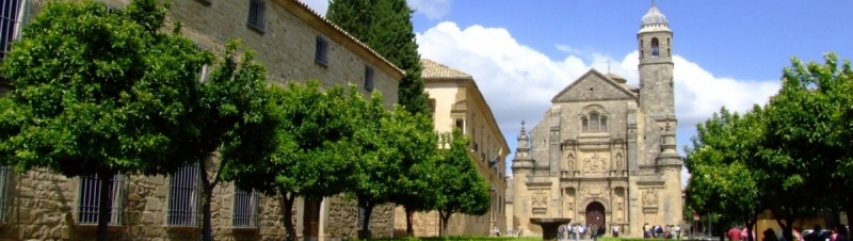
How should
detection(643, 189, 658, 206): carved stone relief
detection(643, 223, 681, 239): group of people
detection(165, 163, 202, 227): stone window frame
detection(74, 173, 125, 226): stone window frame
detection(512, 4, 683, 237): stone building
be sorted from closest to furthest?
detection(74, 173, 125, 226): stone window frame < detection(165, 163, 202, 227): stone window frame < detection(643, 223, 681, 239): group of people < detection(643, 189, 658, 206): carved stone relief < detection(512, 4, 683, 237): stone building

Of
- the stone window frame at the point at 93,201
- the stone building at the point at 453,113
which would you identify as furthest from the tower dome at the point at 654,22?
the stone window frame at the point at 93,201

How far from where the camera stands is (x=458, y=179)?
30.1 m

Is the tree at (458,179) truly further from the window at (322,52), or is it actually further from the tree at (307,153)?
the tree at (307,153)

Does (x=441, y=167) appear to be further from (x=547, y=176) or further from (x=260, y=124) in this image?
(x=547, y=176)

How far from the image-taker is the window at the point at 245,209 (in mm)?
20109

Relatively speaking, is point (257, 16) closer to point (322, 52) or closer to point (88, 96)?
point (322, 52)

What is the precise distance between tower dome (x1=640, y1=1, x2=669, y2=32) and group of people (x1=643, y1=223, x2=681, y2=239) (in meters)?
20.9

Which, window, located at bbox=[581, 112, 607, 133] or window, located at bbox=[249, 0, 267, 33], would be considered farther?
window, located at bbox=[581, 112, 607, 133]

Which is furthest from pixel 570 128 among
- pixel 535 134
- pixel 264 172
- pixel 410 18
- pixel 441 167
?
pixel 264 172

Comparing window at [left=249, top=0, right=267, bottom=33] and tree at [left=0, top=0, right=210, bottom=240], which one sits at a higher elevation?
window at [left=249, top=0, right=267, bottom=33]

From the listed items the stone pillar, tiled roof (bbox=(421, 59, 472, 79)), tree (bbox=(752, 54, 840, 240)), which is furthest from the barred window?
the stone pillar

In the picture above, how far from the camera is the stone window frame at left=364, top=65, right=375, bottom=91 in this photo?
28547 millimetres

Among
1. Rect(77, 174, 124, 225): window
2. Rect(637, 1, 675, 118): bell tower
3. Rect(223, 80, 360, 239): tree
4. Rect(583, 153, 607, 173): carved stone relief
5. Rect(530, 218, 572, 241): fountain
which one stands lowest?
Rect(530, 218, 572, 241): fountain

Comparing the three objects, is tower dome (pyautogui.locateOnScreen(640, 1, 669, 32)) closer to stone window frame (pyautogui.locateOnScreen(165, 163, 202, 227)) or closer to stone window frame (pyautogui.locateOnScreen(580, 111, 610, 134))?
stone window frame (pyautogui.locateOnScreen(580, 111, 610, 134))
